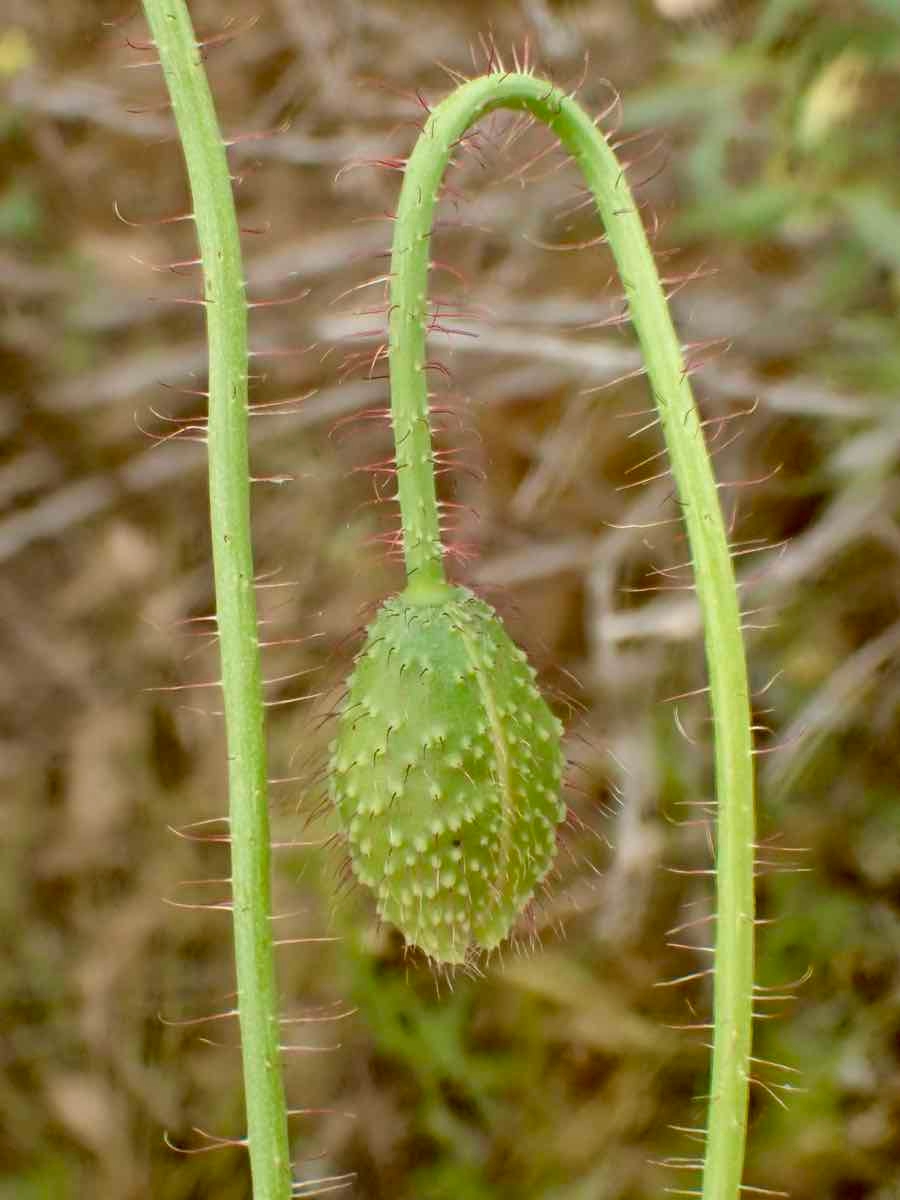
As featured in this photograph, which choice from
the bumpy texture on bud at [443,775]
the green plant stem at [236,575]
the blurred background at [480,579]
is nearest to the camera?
the green plant stem at [236,575]

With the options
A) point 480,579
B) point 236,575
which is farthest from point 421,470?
point 480,579

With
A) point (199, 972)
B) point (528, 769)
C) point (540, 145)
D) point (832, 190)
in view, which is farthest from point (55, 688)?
point (528, 769)

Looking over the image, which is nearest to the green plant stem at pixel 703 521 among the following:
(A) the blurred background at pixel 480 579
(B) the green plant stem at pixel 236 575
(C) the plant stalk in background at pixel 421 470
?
(C) the plant stalk in background at pixel 421 470

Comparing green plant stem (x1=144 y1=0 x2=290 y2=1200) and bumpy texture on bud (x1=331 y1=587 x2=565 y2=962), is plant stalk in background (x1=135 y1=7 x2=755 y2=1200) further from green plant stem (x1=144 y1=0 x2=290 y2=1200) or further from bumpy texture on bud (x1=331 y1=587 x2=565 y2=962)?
bumpy texture on bud (x1=331 y1=587 x2=565 y2=962)

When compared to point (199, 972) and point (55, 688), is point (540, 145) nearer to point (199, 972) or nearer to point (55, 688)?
point (55, 688)

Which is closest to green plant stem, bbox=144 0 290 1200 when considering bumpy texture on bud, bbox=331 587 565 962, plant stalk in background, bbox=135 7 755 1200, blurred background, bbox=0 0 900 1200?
plant stalk in background, bbox=135 7 755 1200

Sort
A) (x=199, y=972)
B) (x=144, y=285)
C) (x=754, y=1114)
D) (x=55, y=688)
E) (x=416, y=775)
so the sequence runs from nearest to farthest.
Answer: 1. (x=416, y=775)
2. (x=754, y=1114)
3. (x=199, y=972)
4. (x=55, y=688)
5. (x=144, y=285)

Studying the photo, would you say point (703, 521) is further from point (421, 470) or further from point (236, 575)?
point (236, 575)

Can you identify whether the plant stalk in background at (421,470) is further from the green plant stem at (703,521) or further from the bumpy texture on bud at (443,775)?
the bumpy texture on bud at (443,775)
